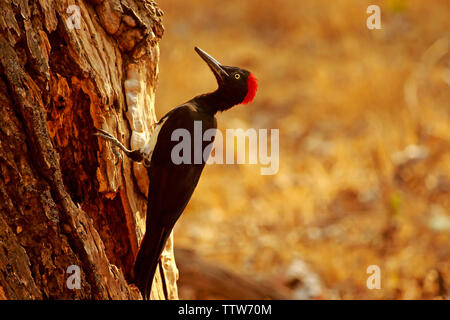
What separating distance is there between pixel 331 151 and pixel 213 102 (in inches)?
119

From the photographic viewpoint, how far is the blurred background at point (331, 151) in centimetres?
389

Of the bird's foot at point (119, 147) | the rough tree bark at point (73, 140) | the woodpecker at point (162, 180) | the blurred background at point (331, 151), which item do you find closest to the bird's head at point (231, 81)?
the woodpecker at point (162, 180)

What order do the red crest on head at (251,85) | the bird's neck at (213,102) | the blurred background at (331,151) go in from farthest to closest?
the blurred background at (331,151) < the red crest on head at (251,85) < the bird's neck at (213,102)

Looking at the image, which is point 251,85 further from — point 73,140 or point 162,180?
point 73,140

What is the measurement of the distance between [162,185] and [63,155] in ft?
1.16

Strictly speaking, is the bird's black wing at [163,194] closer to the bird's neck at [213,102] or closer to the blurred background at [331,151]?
the bird's neck at [213,102]

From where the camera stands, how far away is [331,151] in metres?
5.14

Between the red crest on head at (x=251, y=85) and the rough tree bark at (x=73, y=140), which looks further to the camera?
the red crest on head at (x=251, y=85)

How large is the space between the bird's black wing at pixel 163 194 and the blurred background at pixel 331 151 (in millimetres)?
936

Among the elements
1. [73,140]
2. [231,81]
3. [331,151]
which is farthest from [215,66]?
[331,151]

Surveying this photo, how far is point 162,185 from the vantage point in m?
1.96
